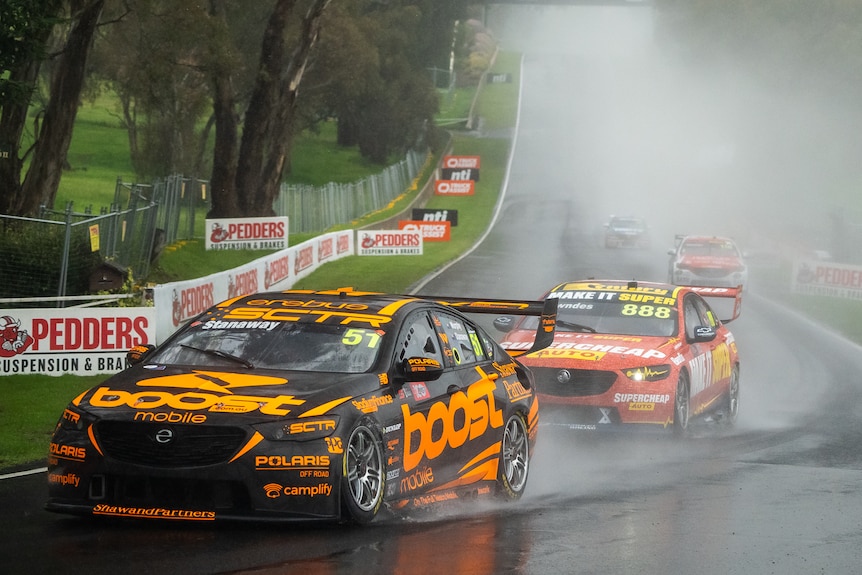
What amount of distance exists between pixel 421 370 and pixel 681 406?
5.82m

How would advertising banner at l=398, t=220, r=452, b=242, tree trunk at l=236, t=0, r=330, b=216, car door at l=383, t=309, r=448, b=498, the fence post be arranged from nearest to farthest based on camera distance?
car door at l=383, t=309, r=448, b=498
the fence post
tree trunk at l=236, t=0, r=330, b=216
advertising banner at l=398, t=220, r=452, b=242

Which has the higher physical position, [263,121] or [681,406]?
[263,121]

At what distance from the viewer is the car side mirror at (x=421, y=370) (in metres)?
8.35

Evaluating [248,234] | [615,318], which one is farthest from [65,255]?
[248,234]

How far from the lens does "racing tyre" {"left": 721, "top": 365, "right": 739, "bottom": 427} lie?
15.6 metres

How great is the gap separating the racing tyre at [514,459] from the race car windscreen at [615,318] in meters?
4.14

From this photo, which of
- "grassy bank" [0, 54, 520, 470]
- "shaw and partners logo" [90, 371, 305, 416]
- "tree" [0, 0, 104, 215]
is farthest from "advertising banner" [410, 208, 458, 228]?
"shaw and partners logo" [90, 371, 305, 416]

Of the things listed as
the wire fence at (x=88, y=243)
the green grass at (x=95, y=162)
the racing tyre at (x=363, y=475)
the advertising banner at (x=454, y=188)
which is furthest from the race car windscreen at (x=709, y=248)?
the advertising banner at (x=454, y=188)

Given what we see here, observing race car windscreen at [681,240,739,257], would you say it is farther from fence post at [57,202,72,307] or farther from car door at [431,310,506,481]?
car door at [431,310,506,481]

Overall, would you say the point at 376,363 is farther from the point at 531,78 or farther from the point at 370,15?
the point at 531,78

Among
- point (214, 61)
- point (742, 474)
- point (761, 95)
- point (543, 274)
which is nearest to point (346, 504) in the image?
point (742, 474)

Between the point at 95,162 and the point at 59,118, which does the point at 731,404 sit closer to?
the point at 59,118

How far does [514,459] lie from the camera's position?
994 cm

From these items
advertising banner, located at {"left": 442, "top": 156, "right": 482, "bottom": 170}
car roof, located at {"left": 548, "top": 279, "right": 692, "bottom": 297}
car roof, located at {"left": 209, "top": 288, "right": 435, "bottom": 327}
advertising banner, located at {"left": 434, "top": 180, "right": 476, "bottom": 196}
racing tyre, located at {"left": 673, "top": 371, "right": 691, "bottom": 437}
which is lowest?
racing tyre, located at {"left": 673, "top": 371, "right": 691, "bottom": 437}
